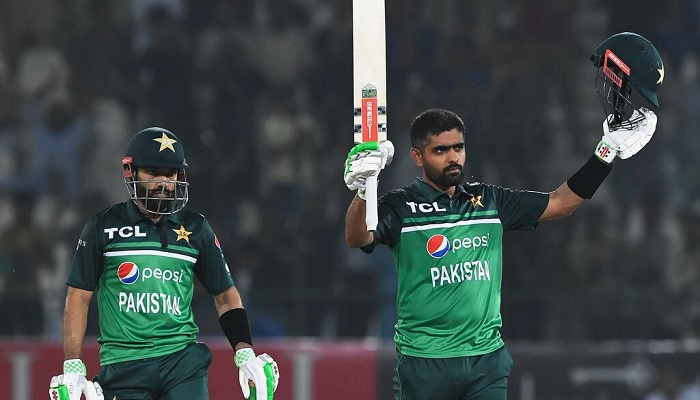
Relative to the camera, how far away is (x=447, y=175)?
5.49 meters

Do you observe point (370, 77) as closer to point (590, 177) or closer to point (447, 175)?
point (447, 175)

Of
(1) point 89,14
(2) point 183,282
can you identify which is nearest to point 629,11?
(1) point 89,14

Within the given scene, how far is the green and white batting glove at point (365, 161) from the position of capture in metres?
5.02

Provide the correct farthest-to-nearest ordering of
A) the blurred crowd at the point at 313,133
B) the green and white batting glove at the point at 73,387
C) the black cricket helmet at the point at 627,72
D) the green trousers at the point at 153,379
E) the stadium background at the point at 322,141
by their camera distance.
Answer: the blurred crowd at the point at 313,133 → the stadium background at the point at 322,141 → the black cricket helmet at the point at 627,72 → the green trousers at the point at 153,379 → the green and white batting glove at the point at 73,387

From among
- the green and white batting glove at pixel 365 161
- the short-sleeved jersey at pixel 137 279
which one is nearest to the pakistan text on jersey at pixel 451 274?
the green and white batting glove at pixel 365 161

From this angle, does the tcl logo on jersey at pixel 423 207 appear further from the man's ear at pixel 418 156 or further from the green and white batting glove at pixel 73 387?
the green and white batting glove at pixel 73 387

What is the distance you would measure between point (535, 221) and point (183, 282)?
1416mm

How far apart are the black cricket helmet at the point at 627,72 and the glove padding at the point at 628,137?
3 cm

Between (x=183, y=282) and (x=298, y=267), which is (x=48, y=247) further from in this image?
(x=183, y=282)

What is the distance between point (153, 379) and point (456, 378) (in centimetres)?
114

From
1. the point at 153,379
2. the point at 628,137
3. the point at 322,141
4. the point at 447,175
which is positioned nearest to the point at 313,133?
the point at 322,141

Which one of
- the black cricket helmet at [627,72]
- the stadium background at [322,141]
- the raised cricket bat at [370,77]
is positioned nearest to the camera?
the raised cricket bat at [370,77]

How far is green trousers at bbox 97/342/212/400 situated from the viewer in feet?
17.5

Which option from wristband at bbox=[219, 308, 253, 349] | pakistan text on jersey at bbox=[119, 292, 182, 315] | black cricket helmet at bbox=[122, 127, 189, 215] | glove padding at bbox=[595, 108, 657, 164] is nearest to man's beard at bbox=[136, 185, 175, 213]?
black cricket helmet at bbox=[122, 127, 189, 215]
